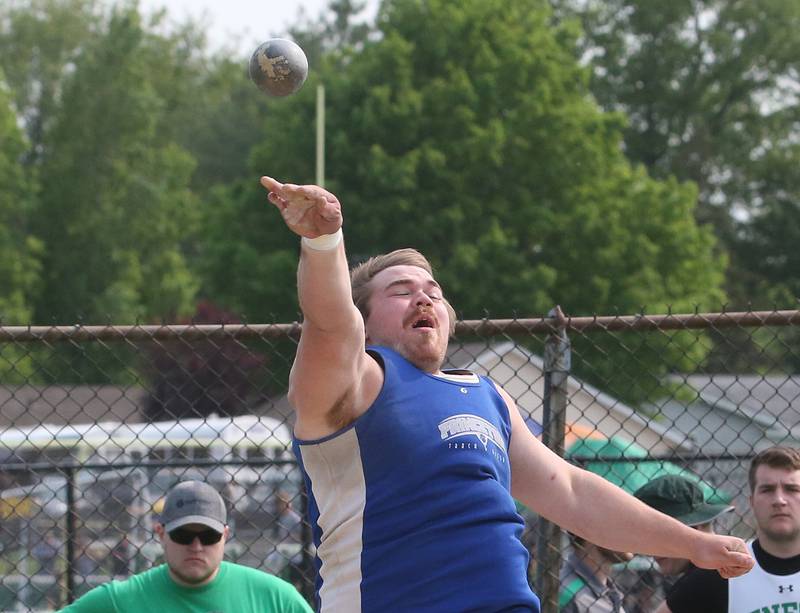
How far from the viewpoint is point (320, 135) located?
2692cm

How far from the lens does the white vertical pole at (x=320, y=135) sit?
86.9 ft

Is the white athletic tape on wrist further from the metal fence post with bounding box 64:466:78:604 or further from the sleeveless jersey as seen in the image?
the metal fence post with bounding box 64:466:78:604

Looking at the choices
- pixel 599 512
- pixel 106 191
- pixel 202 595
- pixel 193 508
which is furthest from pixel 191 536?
pixel 106 191

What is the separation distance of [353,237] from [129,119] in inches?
430

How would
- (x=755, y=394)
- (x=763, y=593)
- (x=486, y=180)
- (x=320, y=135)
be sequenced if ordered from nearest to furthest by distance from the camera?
(x=763, y=593) → (x=755, y=394) → (x=320, y=135) → (x=486, y=180)

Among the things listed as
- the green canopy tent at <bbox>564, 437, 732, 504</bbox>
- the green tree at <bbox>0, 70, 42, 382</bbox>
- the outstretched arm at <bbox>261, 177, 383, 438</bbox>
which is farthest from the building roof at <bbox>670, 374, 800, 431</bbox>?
the green tree at <bbox>0, 70, 42, 382</bbox>

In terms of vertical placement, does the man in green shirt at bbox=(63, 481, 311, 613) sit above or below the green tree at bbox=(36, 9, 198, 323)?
below

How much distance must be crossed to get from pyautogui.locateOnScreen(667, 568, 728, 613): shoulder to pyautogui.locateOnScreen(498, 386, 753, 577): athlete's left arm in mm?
1407

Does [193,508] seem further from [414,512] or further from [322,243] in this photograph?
[322,243]

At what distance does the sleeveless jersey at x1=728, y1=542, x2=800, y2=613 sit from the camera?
4.70 m

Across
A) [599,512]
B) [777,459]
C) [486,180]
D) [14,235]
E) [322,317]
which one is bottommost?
[599,512]

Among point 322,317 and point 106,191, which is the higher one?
point 106,191

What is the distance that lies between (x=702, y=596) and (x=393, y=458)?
2310mm

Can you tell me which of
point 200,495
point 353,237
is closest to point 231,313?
point 353,237
